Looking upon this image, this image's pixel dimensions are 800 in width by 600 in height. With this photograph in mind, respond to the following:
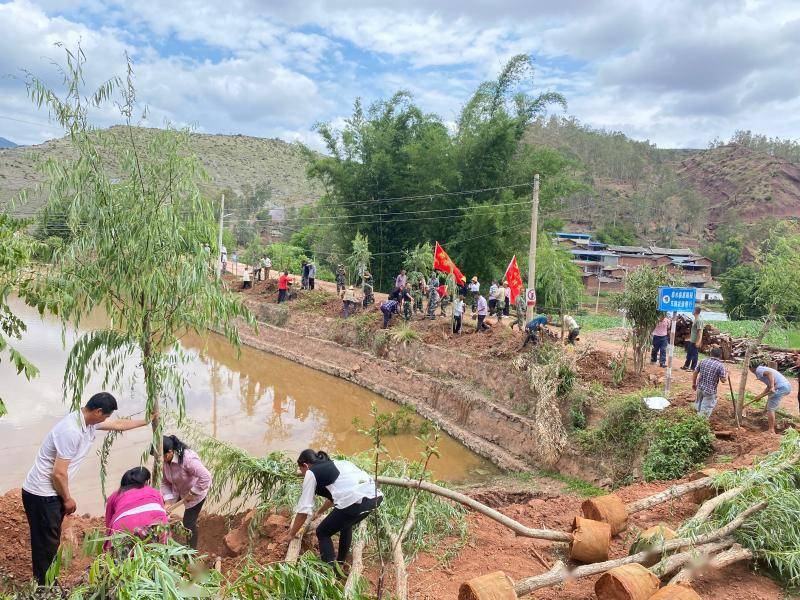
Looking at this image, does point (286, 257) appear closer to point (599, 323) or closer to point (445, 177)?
point (445, 177)

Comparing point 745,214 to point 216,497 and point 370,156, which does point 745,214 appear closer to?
point 370,156

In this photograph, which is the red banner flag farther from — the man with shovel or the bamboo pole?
the bamboo pole

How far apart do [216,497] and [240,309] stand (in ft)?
9.58

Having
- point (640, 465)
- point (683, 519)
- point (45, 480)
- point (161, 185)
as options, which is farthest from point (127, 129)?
point (640, 465)

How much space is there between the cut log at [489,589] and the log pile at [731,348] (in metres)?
12.8

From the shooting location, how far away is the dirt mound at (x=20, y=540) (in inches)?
215

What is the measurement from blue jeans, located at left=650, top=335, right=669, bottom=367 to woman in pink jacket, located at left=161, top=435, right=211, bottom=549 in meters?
12.4

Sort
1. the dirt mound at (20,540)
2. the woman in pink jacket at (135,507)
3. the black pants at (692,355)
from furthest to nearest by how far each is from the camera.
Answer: the black pants at (692,355) → the dirt mound at (20,540) → the woman in pink jacket at (135,507)

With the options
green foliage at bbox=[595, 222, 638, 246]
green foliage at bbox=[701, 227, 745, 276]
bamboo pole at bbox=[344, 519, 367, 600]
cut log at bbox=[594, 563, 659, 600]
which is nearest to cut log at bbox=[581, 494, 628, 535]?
cut log at bbox=[594, 563, 659, 600]

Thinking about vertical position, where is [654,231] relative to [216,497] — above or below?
above

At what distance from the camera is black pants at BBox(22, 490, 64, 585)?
4.72 metres

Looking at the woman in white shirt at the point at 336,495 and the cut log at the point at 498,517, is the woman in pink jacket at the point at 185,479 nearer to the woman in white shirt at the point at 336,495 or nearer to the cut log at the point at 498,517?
the woman in white shirt at the point at 336,495

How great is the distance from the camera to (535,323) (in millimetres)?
14430

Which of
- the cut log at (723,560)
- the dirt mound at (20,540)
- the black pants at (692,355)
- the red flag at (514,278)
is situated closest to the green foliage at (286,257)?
the red flag at (514,278)
